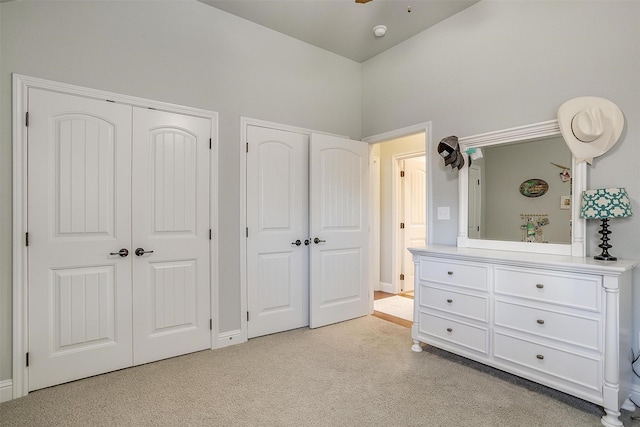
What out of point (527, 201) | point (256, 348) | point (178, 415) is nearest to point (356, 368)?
point (256, 348)

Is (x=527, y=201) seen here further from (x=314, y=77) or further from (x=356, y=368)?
(x=314, y=77)

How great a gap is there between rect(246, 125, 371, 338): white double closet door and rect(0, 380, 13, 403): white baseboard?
165cm

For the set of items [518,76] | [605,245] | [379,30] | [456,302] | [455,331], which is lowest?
[455,331]

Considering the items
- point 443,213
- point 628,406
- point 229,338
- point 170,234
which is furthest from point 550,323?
point 170,234

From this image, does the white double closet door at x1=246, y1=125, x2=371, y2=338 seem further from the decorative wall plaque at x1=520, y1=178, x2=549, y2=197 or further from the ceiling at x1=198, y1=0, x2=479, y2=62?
the decorative wall plaque at x1=520, y1=178, x2=549, y2=197

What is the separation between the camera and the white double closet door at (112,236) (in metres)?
2.21

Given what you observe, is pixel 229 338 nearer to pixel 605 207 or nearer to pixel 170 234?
pixel 170 234

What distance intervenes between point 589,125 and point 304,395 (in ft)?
8.50

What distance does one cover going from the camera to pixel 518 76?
2598mm

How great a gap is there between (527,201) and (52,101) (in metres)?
3.57

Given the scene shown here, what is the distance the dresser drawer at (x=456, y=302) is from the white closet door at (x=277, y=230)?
50.1 inches

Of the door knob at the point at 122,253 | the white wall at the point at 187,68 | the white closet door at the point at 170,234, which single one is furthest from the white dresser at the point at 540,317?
the door knob at the point at 122,253

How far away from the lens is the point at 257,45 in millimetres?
3174

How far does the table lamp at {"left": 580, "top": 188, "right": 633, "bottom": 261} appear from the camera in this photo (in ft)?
6.44
